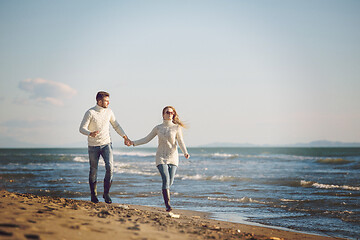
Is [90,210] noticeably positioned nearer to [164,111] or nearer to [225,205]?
[164,111]

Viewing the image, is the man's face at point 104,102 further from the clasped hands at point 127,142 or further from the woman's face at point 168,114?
the woman's face at point 168,114

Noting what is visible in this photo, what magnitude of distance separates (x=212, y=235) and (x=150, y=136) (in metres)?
2.34

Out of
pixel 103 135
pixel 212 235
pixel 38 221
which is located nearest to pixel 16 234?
pixel 38 221

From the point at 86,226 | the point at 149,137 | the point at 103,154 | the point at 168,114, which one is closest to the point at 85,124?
the point at 103,154

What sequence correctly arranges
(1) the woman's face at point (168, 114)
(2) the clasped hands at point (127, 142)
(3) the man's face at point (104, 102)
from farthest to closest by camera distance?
1. (2) the clasped hands at point (127, 142)
2. (3) the man's face at point (104, 102)
3. (1) the woman's face at point (168, 114)

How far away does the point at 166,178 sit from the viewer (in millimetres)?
6266

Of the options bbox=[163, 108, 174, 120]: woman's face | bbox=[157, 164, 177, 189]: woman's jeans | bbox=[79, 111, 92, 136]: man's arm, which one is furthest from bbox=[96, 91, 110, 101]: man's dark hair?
bbox=[157, 164, 177, 189]: woman's jeans

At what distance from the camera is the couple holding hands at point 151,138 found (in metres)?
6.29

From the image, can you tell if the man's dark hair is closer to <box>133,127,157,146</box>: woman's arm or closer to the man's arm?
the man's arm

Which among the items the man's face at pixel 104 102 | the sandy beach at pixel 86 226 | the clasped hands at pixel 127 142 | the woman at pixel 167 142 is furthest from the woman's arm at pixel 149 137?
the sandy beach at pixel 86 226

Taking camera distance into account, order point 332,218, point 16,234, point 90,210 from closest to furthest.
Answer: point 16,234, point 90,210, point 332,218

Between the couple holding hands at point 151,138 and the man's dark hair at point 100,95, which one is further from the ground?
the man's dark hair at point 100,95

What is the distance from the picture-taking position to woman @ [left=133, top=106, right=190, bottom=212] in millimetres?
6266

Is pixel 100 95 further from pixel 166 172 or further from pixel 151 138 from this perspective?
pixel 166 172
